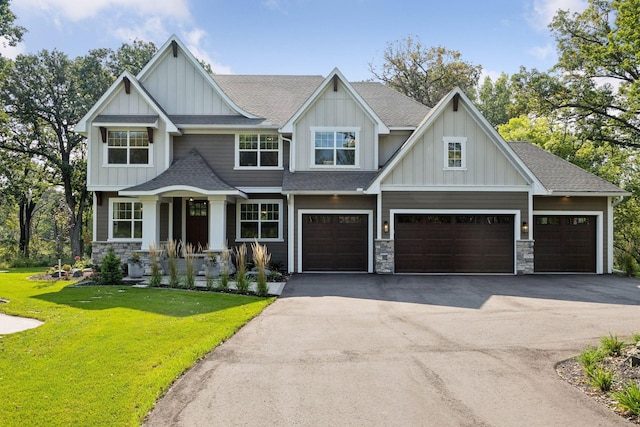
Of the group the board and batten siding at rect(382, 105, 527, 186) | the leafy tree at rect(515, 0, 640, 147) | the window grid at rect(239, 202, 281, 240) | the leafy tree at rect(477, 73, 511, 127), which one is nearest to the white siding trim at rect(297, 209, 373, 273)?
the window grid at rect(239, 202, 281, 240)

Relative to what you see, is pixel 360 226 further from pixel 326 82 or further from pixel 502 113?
pixel 502 113

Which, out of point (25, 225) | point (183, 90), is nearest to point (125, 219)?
point (183, 90)

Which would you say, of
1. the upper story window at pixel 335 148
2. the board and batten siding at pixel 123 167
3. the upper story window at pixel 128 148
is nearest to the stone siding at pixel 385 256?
the upper story window at pixel 335 148

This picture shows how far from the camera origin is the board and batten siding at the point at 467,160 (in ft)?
50.9

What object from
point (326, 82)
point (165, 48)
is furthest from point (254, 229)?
point (165, 48)

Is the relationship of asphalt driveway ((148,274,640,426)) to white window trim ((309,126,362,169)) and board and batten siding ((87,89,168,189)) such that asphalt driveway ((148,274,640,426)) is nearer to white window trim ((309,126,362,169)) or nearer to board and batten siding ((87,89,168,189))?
white window trim ((309,126,362,169))

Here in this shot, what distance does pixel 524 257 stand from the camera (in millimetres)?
15594

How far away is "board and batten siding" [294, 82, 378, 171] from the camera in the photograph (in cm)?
1669

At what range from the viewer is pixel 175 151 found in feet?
57.1

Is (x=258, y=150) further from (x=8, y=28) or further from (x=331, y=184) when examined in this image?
(x=8, y=28)

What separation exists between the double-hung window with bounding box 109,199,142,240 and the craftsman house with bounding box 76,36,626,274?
0.13ft

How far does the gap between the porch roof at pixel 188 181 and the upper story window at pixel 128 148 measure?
4.01 ft

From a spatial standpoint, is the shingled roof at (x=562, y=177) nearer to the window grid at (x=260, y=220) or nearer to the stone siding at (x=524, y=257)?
the stone siding at (x=524, y=257)

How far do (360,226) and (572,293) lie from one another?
7282mm
